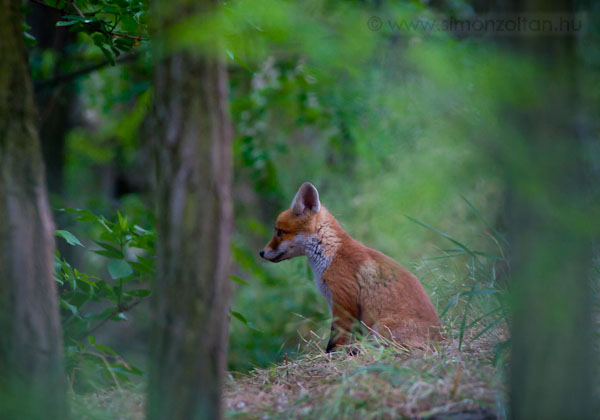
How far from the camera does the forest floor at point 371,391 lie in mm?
2791

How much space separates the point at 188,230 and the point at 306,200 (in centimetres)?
322

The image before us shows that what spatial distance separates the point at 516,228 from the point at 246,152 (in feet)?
21.6

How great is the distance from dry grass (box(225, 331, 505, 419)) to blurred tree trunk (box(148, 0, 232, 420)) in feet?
2.56

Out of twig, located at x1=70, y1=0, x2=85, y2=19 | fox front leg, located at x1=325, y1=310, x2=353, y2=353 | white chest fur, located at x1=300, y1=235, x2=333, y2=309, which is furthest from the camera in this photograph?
white chest fur, located at x1=300, y1=235, x2=333, y2=309

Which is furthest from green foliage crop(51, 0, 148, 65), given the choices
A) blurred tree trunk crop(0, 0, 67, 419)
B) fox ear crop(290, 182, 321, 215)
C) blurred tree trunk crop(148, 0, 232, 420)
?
fox ear crop(290, 182, 321, 215)

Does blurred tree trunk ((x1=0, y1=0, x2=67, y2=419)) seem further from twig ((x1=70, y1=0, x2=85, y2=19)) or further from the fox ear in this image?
the fox ear

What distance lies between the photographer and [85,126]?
44.3ft

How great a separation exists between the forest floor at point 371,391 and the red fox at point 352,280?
430 millimetres

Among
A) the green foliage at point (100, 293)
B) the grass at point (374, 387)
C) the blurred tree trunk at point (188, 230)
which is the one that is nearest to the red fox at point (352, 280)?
the grass at point (374, 387)

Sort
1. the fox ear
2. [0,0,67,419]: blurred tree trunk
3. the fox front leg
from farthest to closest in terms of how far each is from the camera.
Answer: the fox ear → the fox front leg → [0,0,67,419]: blurred tree trunk

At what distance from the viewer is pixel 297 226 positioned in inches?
214

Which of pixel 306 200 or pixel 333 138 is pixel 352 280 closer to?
pixel 306 200

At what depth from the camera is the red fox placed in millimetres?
4287

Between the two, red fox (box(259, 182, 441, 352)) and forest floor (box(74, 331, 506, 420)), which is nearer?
forest floor (box(74, 331, 506, 420))
